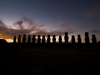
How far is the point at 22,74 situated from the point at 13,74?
28cm

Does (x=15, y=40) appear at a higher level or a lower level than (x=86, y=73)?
higher

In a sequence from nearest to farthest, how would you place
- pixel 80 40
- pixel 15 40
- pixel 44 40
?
pixel 80 40 → pixel 44 40 → pixel 15 40

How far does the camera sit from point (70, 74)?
116 inches

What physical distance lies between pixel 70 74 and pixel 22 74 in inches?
57.9

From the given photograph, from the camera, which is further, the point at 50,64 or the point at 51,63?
the point at 51,63

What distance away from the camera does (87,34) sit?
13008 mm

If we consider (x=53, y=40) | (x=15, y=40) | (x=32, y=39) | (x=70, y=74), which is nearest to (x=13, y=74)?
(x=70, y=74)

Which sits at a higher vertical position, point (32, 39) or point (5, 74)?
point (32, 39)

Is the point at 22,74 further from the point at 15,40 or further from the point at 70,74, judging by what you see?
the point at 15,40

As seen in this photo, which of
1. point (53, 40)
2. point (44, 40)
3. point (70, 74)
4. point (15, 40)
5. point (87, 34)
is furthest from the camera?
point (15, 40)

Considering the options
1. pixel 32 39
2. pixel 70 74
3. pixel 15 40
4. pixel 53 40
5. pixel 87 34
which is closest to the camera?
pixel 70 74

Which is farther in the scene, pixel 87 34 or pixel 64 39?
pixel 64 39

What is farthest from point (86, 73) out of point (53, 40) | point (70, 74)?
point (53, 40)

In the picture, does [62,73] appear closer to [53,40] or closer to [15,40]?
[53,40]
